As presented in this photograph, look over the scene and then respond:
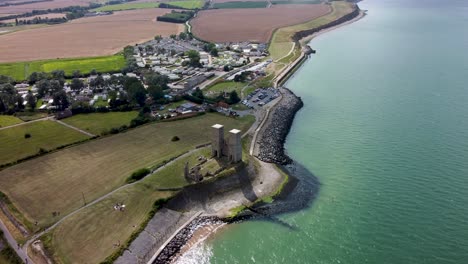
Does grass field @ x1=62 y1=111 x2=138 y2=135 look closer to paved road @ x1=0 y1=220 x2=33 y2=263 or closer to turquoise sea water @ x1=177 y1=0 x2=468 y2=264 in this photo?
paved road @ x1=0 y1=220 x2=33 y2=263

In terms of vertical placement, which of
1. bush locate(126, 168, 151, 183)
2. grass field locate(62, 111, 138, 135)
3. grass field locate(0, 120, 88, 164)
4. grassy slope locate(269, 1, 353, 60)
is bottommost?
grass field locate(0, 120, 88, 164)

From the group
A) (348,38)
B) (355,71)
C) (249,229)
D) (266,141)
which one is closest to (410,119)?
(266,141)

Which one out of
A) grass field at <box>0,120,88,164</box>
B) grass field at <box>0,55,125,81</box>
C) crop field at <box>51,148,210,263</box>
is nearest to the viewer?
crop field at <box>51,148,210,263</box>

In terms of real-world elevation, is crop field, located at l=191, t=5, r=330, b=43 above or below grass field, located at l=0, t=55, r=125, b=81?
above

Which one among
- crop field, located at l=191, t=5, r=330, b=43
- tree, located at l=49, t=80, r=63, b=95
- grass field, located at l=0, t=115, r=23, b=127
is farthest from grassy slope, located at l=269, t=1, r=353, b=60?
grass field, located at l=0, t=115, r=23, b=127

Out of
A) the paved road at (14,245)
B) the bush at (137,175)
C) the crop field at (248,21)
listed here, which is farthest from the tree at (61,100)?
the crop field at (248,21)

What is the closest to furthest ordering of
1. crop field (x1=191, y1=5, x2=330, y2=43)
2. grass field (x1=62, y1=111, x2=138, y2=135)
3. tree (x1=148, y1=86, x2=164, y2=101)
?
grass field (x1=62, y1=111, x2=138, y2=135)
tree (x1=148, y1=86, x2=164, y2=101)
crop field (x1=191, y1=5, x2=330, y2=43)
